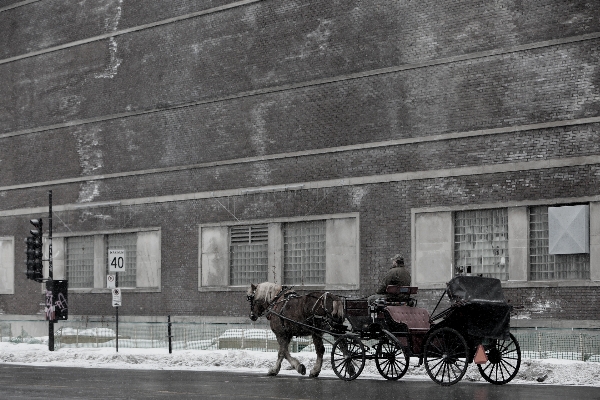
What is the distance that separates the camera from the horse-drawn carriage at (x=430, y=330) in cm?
2164

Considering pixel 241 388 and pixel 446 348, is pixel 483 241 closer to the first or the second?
pixel 446 348

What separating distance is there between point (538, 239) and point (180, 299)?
15158mm

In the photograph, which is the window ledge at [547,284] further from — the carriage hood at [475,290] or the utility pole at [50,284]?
the utility pole at [50,284]

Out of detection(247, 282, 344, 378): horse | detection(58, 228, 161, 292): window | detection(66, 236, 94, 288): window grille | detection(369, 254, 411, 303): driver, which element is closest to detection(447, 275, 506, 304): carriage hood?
detection(369, 254, 411, 303): driver

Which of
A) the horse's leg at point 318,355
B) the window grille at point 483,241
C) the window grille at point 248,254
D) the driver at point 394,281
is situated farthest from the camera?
the window grille at point 248,254

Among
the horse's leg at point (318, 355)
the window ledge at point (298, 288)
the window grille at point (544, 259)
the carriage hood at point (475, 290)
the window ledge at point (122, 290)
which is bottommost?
the horse's leg at point (318, 355)

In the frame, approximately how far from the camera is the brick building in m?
33.1

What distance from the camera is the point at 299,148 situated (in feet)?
130

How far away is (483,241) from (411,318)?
12118 mm

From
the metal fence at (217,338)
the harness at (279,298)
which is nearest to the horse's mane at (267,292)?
the harness at (279,298)

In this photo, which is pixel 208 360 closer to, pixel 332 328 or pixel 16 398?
pixel 332 328

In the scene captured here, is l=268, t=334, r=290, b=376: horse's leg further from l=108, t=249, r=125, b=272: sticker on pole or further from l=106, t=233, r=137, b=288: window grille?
l=106, t=233, r=137, b=288: window grille

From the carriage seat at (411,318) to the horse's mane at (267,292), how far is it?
422 cm

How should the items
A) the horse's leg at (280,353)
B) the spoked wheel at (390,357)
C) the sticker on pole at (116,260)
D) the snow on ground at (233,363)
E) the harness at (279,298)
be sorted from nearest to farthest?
the spoked wheel at (390,357)
the snow on ground at (233,363)
the horse's leg at (280,353)
the harness at (279,298)
the sticker on pole at (116,260)
